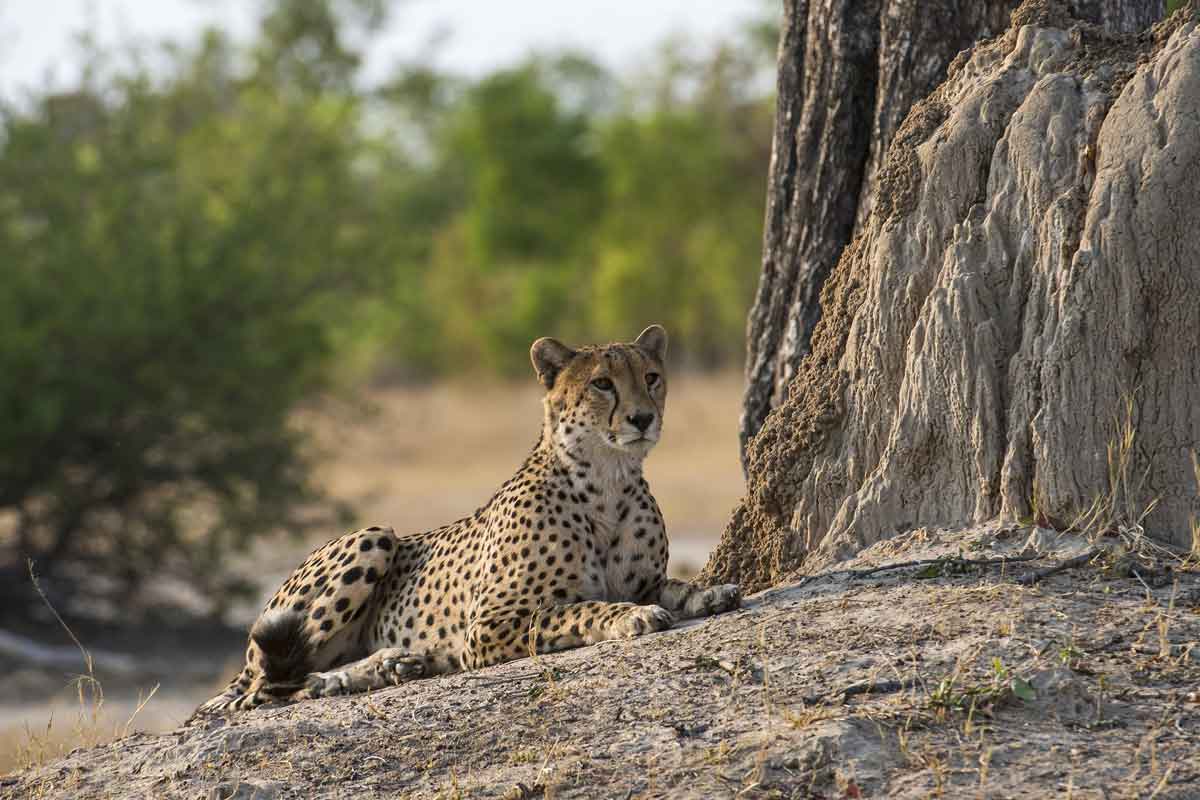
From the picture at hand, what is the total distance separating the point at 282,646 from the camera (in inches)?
196

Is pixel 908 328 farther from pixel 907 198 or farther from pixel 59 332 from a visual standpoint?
pixel 59 332

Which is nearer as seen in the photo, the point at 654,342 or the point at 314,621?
the point at 654,342

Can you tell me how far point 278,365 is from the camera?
12.6m

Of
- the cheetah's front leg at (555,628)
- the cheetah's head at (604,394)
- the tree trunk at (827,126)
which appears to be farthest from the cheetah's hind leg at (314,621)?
the tree trunk at (827,126)

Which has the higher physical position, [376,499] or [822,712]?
[376,499]

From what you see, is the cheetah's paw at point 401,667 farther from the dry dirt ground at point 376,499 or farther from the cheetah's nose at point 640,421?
the cheetah's nose at point 640,421

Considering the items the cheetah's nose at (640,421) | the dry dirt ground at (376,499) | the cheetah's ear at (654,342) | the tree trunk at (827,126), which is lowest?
the dry dirt ground at (376,499)

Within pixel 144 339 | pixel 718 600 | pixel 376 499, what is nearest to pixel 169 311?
pixel 144 339

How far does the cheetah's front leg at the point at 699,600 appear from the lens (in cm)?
454

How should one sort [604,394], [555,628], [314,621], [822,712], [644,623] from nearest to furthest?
[822,712] < [644,623] < [555,628] < [604,394] < [314,621]

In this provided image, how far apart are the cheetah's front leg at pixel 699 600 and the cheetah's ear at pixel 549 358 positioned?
746 millimetres

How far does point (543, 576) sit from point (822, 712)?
4.45 feet

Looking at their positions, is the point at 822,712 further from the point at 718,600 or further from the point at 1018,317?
the point at 1018,317

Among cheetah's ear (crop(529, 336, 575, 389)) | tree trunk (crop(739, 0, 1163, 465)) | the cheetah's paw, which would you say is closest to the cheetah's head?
cheetah's ear (crop(529, 336, 575, 389))
